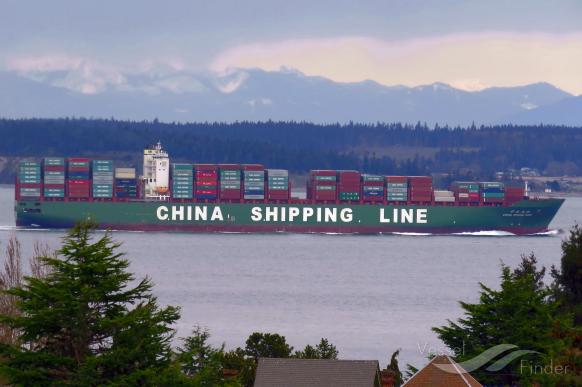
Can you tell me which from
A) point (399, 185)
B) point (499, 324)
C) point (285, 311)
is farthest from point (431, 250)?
point (499, 324)

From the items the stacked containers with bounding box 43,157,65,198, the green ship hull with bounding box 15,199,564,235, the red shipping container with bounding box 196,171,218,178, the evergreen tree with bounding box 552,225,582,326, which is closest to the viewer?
the evergreen tree with bounding box 552,225,582,326

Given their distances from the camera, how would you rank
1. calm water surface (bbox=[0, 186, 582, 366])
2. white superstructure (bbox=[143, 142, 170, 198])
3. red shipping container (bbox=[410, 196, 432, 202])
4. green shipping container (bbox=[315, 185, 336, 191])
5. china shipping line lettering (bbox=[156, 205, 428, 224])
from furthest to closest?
white superstructure (bbox=[143, 142, 170, 198]) < green shipping container (bbox=[315, 185, 336, 191]) < red shipping container (bbox=[410, 196, 432, 202]) < china shipping line lettering (bbox=[156, 205, 428, 224]) < calm water surface (bbox=[0, 186, 582, 366])

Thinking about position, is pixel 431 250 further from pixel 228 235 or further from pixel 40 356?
pixel 40 356

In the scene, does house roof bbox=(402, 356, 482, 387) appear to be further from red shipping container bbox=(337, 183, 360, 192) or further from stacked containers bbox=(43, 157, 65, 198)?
stacked containers bbox=(43, 157, 65, 198)

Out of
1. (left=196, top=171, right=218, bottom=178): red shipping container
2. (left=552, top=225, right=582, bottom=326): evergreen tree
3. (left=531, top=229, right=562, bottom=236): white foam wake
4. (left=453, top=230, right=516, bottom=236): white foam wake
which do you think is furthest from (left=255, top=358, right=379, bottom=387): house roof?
(left=531, top=229, right=562, bottom=236): white foam wake

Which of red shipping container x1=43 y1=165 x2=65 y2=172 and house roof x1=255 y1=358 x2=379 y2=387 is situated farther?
red shipping container x1=43 y1=165 x2=65 y2=172

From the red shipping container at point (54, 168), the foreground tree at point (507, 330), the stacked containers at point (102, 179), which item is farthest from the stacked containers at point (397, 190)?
the foreground tree at point (507, 330)
